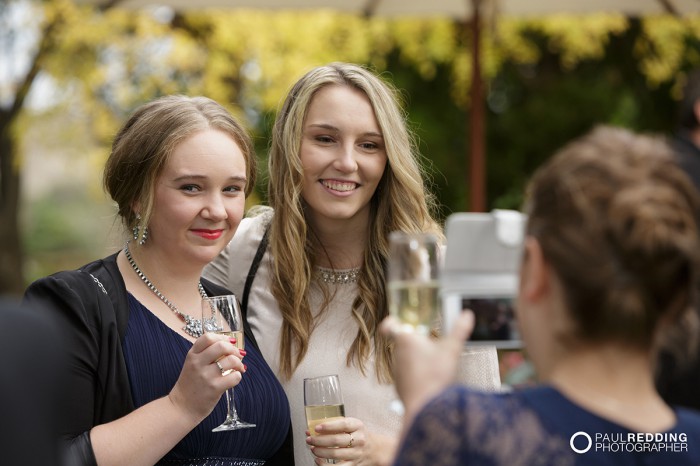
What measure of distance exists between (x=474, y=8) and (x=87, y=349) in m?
5.21

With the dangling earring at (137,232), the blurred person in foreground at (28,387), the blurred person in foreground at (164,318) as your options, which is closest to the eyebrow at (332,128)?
the blurred person in foreground at (164,318)

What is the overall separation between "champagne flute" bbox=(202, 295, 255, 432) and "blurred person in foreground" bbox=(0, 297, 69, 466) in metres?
1.62

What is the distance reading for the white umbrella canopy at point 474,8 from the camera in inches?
295

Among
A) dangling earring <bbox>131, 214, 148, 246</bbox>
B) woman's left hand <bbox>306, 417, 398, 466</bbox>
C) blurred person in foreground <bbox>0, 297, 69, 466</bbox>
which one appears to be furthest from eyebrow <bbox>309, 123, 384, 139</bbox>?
blurred person in foreground <bbox>0, 297, 69, 466</bbox>

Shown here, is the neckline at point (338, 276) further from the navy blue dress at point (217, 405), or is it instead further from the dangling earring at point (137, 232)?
the dangling earring at point (137, 232)

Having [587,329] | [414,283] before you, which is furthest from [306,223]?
[587,329]

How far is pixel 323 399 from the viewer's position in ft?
10.9

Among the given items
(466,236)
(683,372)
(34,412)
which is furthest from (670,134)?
(34,412)

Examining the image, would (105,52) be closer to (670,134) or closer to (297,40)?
(297,40)

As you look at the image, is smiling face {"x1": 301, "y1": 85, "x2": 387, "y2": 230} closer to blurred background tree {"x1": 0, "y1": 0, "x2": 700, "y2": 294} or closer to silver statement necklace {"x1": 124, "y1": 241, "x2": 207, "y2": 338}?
silver statement necklace {"x1": 124, "y1": 241, "x2": 207, "y2": 338}

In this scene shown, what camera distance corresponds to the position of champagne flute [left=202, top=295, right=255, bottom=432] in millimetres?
3285

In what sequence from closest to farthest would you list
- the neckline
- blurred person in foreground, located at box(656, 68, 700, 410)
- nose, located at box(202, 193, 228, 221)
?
1. nose, located at box(202, 193, 228, 221)
2. blurred person in foreground, located at box(656, 68, 700, 410)
3. the neckline

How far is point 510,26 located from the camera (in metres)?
12.7

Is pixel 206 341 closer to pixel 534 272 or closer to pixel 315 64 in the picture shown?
pixel 534 272
